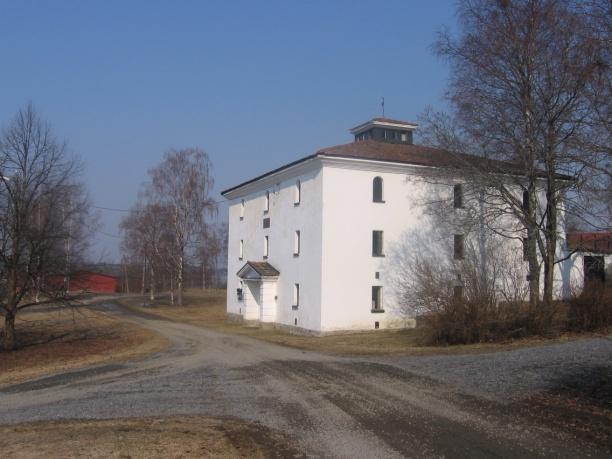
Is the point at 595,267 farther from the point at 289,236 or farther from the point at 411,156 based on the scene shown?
the point at 289,236

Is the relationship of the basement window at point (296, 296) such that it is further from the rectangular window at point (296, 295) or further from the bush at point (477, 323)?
the bush at point (477, 323)

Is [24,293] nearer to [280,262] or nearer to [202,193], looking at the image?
[280,262]

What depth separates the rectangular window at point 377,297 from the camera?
30.4 m

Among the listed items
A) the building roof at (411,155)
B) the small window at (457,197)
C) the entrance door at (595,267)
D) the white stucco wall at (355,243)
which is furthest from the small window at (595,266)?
the white stucco wall at (355,243)

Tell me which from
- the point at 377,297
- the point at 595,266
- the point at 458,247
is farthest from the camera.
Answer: the point at 595,266

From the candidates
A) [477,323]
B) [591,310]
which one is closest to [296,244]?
[477,323]

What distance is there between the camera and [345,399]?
1138cm

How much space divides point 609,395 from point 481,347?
9296 mm

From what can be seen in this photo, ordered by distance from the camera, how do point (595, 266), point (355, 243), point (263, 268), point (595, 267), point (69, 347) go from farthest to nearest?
point (263, 268) < point (595, 267) < point (595, 266) < point (355, 243) < point (69, 347)

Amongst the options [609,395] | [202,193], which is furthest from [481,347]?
[202,193]

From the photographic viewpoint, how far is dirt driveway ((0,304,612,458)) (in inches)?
322

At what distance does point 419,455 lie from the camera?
7578mm

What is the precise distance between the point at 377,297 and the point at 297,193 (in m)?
6.96

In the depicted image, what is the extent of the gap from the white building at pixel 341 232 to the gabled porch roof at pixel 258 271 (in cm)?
12
